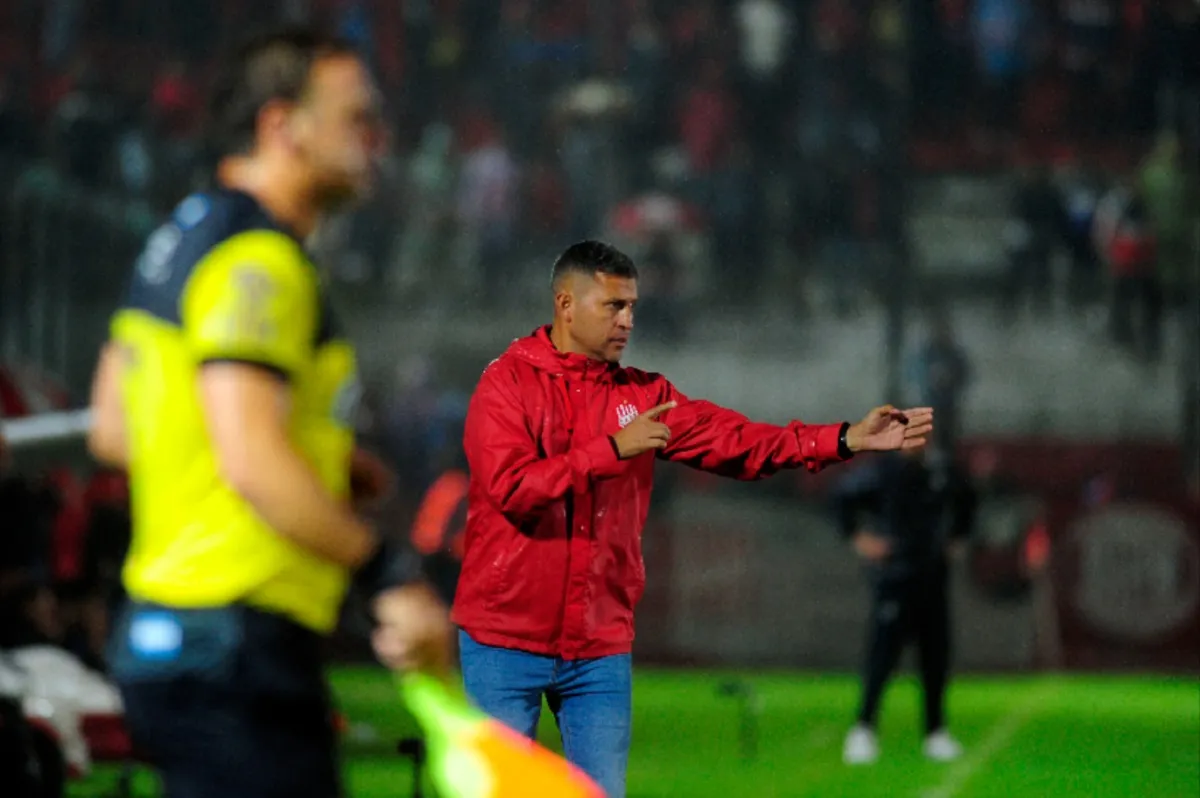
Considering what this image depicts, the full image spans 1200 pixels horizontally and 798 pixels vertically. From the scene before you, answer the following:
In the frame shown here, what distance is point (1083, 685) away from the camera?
20.8 m

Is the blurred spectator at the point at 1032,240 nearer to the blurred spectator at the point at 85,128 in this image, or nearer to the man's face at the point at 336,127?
the blurred spectator at the point at 85,128

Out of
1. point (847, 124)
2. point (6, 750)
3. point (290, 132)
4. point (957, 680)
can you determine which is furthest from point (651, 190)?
point (290, 132)

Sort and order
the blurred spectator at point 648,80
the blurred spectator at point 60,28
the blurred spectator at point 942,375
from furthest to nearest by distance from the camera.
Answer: the blurred spectator at point 60,28 → the blurred spectator at point 648,80 → the blurred spectator at point 942,375

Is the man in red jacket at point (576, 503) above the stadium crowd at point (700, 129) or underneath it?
underneath

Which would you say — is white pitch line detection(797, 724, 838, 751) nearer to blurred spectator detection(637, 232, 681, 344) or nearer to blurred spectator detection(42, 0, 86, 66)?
blurred spectator detection(637, 232, 681, 344)

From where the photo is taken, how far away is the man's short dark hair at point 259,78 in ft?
11.1

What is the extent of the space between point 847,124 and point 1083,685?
7539 mm

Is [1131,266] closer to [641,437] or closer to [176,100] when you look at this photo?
[176,100]

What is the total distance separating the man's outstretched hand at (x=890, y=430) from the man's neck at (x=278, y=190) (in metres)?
2.78

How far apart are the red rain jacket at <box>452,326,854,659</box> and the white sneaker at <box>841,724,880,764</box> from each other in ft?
23.6

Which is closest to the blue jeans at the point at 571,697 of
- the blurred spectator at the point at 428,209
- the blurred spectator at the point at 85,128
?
the blurred spectator at the point at 428,209

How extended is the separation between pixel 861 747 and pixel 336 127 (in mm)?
10334

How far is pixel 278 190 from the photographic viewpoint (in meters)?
3.43

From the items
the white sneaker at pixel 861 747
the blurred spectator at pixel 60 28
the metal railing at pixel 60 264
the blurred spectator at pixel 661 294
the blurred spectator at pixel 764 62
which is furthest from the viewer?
the blurred spectator at pixel 60 28
